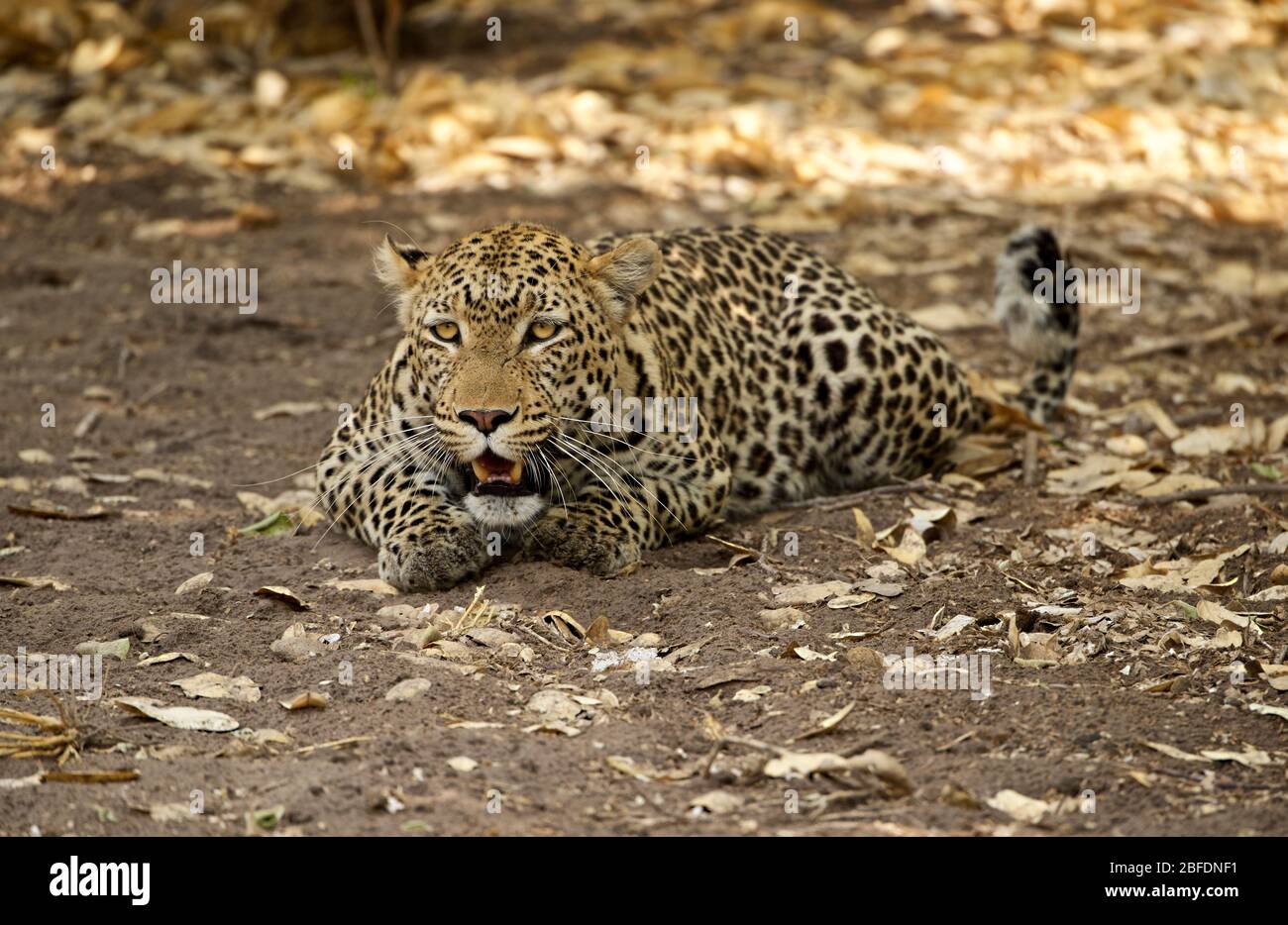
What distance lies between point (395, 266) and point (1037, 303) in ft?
12.6

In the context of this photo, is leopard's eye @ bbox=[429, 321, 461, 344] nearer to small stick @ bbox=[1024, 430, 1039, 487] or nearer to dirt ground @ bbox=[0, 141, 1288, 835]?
dirt ground @ bbox=[0, 141, 1288, 835]

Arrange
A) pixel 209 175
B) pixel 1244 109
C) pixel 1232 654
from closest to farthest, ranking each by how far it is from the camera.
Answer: pixel 1232 654
pixel 209 175
pixel 1244 109

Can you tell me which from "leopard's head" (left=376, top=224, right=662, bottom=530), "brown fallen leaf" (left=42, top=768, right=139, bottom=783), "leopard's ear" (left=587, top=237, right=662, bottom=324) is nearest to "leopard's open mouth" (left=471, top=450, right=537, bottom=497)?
"leopard's head" (left=376, top=224, right=662, bottom=530)

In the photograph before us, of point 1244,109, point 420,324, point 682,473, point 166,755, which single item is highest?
point 1244,109

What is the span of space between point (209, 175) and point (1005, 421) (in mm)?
8588

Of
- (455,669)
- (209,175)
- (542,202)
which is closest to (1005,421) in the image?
(455,669)

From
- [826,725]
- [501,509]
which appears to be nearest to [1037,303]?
[501,509]

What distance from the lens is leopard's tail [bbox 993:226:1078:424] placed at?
931cm

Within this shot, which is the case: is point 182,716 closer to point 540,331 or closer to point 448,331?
point 448,331

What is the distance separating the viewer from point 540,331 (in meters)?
7.25

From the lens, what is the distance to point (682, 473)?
7836mm

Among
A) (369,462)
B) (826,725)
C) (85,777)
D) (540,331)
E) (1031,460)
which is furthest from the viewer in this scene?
(1031,460)

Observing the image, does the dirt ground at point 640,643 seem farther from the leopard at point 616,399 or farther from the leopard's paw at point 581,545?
the leopard at point 616,399
